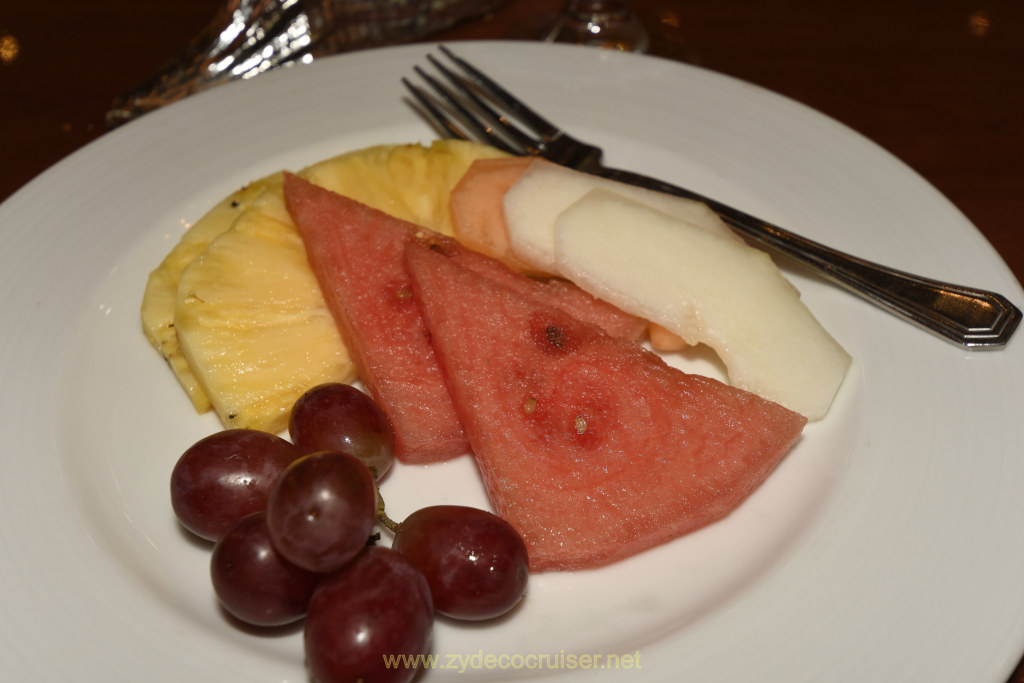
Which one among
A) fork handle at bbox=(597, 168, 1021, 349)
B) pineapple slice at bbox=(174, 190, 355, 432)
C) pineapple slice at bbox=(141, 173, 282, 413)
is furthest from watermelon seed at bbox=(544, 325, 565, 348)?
pineapple slice at bbox=(141, 173, 282, 413)

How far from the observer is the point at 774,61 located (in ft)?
7.55

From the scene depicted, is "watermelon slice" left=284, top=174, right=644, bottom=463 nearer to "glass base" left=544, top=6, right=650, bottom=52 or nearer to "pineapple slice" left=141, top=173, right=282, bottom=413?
"pineapple slice" left=141, top=173, right=282, bottom=413

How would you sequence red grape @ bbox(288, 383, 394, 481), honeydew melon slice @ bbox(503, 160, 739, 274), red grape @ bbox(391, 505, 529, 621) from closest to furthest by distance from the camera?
red grape @ bbox(391, 505, 529, 621) → red grape @ bbox(288, 383, 394, 481) → honeydew melon slice @ bbox(503, 160, 739, 274)

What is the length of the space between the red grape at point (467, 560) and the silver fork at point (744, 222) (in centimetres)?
77

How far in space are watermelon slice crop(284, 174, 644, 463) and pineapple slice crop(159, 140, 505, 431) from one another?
44 mm

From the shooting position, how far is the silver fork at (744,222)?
1.25 meters

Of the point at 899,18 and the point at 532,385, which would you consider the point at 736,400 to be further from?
the point at 899,18

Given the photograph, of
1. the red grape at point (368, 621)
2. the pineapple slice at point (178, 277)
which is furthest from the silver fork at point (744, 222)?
the red grape at point (368, 621)

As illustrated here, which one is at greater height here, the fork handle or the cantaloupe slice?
the cantaloupe slice

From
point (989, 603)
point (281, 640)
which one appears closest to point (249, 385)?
point (281, 640)

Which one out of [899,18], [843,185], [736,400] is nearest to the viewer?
[736,400]

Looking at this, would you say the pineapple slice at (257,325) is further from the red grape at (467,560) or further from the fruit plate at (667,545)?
the red grape at (467,560)

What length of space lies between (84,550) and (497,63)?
138cm

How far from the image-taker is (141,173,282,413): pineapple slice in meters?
1.32
